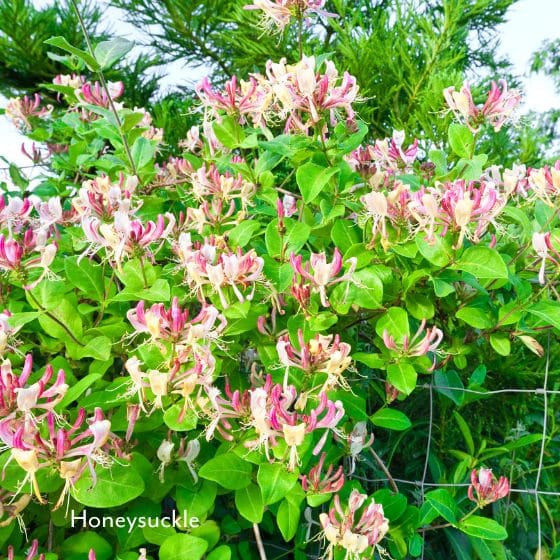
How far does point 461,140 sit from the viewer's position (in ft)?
3.65

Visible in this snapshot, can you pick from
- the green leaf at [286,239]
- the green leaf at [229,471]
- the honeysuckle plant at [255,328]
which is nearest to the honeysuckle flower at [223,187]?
the honeysuckle plant at [255,328]

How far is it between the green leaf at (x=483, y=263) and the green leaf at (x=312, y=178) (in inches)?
8.8

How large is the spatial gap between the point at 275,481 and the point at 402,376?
0.83 ft

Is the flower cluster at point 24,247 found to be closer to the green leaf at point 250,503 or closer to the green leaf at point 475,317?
the green leaf at point 250,503

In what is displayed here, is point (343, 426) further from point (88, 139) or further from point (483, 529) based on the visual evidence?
point (88, 139)

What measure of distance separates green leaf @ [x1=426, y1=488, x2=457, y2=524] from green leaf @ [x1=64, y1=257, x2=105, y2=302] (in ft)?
1.94

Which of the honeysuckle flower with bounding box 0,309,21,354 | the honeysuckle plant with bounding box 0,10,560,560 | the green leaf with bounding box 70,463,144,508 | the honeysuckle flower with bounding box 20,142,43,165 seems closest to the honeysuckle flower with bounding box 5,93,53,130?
the honeysuckle flower with bounding box 20,142,43,165

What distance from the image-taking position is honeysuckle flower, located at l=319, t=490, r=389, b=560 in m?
0.82

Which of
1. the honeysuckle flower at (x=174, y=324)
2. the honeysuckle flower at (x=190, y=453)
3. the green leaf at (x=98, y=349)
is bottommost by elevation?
the honeysuckle flower at (x=190, y=453)

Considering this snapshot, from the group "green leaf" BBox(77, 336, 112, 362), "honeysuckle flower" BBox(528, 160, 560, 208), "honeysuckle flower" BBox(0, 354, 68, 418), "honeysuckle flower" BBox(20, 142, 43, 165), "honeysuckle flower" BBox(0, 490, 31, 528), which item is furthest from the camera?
"honeysuckle flower" BBox(20, 142, 43, 165)

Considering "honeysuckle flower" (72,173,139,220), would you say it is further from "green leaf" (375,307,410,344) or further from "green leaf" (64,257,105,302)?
"green leaf" (375,307,410,344)

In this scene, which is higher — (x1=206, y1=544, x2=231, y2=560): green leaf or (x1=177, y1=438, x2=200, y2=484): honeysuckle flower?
(x1=177, y1=438, x2=200, y2=484): honeysuckle flower

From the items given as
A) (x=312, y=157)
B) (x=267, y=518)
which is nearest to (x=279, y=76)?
(x=312, y=157)

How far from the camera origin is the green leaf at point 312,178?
0.96 m
